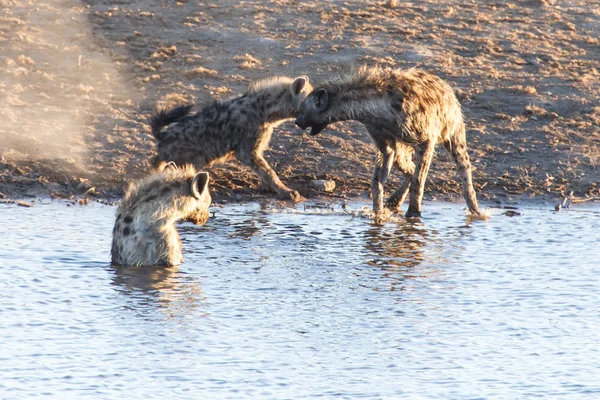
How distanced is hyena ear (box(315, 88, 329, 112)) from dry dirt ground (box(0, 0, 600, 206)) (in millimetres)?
1063

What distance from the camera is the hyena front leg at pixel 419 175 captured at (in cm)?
1055

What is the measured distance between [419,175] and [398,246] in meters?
1.39

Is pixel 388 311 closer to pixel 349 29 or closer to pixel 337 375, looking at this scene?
pixel 337 375

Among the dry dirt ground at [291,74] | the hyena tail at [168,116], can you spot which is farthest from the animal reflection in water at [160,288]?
the dry dirt ground at [291,74]

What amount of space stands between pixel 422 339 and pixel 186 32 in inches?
323

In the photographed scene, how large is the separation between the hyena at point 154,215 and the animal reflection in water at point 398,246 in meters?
1.37

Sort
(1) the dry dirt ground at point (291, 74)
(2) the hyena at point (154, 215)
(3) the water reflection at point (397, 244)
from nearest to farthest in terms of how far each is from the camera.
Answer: (2) the hyena at point (154, 215), (3) the water reflection at point (397, 244), (1) the dry dirt ground at point (291, 74)

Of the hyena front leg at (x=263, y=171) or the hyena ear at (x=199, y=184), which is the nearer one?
the hyena ear at (x=199, y=184)

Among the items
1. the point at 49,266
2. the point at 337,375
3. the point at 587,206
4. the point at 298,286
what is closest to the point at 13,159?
the point at 49,266

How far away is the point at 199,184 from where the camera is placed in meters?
8.50

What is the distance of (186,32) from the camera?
14406 mm

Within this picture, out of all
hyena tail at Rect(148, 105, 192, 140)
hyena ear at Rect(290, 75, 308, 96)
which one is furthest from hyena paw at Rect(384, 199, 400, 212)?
hyena tail at Rect(148, 105, 192, 140)

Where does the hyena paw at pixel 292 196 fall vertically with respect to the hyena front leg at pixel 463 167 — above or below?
below

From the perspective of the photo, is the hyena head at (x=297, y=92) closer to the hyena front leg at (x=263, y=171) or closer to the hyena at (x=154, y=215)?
the hyena front leg at (x=263, y=171)
